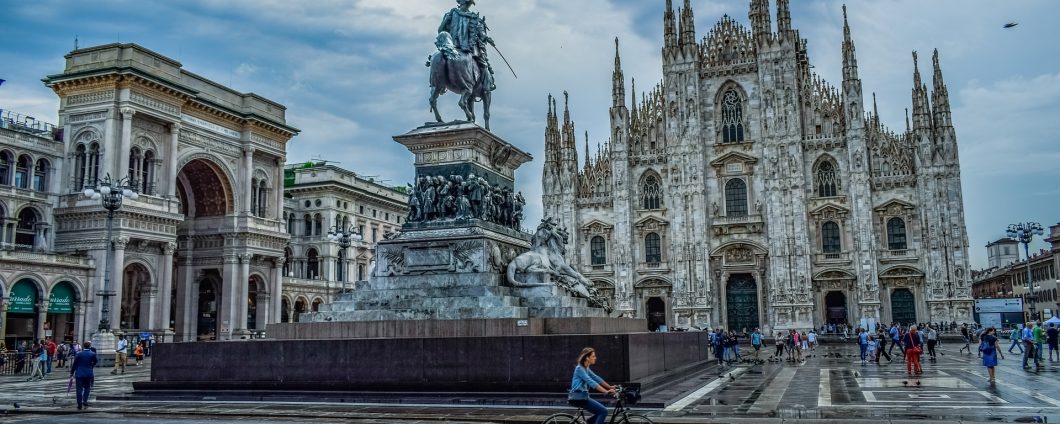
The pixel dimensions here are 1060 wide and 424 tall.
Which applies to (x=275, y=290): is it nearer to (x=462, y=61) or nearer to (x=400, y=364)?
(x=462, y=61)

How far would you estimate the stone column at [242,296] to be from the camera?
4569 centimetres

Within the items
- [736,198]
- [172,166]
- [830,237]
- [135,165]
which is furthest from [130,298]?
[830,237]

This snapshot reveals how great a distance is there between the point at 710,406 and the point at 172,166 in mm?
35302

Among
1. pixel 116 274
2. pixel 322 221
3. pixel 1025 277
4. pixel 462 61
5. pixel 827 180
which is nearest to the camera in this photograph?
pixel 462 61

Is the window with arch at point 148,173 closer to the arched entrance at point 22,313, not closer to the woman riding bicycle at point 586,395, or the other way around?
the arched entrance at point 22,313

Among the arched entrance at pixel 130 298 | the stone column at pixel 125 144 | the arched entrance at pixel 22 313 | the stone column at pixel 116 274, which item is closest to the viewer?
the arched entrance at pixel 22 313

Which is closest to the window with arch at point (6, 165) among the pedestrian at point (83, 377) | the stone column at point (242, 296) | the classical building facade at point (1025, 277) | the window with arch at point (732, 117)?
the stone column at point (242, 296)

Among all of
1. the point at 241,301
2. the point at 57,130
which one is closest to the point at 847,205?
the point at 241,301

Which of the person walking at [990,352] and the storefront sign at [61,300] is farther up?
the storefront sign at [61,300]

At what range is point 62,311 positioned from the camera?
Result: 122 ft

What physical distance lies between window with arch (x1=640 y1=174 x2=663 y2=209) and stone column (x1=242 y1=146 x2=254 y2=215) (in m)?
24.0

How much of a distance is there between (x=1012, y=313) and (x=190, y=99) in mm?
52739

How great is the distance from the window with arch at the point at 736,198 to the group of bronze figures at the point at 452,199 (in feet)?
131

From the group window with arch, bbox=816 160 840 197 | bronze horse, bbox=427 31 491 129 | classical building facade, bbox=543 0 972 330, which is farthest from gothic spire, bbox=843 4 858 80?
bronze horse, bbox=427 31 491 129
